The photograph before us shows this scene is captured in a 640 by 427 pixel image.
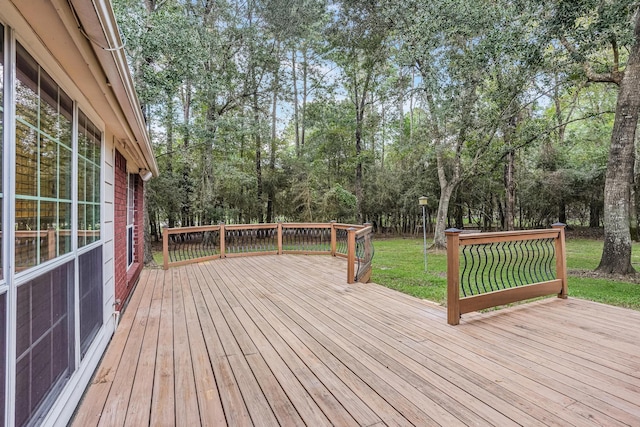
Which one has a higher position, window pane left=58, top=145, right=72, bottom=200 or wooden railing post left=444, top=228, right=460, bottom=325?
window pane left=58, top=145, right=72, bottom=200

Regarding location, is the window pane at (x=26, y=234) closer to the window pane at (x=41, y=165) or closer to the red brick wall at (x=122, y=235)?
the window pane at (x=41, y=165)

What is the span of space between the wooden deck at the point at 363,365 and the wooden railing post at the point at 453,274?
0.18 meters

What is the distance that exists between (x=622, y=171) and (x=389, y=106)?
7769mm

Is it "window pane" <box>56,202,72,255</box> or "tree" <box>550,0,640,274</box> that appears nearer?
"window pane" <box>56,202,72,255</box>

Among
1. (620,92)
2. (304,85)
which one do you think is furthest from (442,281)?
(304,85)

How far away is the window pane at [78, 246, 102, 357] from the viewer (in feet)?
7.18

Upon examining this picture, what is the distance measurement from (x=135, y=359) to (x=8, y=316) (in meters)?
1.64

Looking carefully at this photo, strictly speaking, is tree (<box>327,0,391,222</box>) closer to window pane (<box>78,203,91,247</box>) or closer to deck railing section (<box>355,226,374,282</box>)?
deck railing section (<box>355,226,374,282</box>)

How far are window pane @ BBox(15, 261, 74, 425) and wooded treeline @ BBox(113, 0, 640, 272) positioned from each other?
243 inches

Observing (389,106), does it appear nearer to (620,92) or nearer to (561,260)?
(620,92)

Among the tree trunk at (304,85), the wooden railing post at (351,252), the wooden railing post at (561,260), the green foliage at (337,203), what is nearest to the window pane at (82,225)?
the wooden railing post at (351,252)

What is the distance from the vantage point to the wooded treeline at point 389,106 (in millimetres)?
6371

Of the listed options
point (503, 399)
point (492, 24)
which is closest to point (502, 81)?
point (492, 24)

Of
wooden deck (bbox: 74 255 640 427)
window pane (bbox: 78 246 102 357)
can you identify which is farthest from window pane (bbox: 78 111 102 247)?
wooden deck (bbox: 74 255 640 427)
